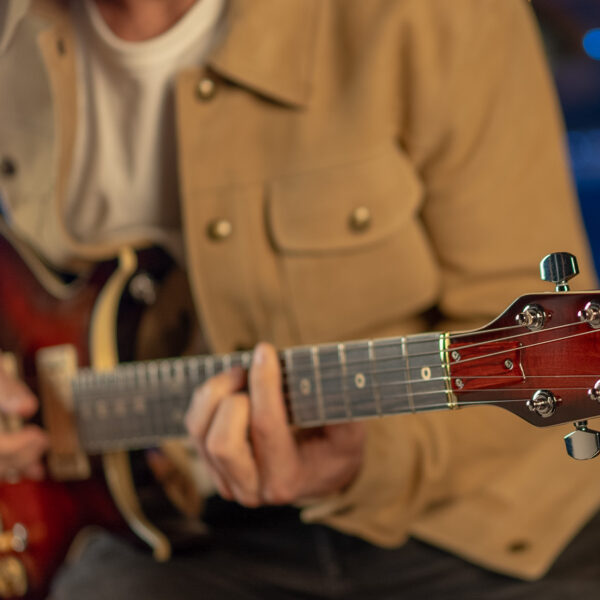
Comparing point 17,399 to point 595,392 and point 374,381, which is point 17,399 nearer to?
point 374,381

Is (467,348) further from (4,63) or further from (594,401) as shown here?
(4,63)

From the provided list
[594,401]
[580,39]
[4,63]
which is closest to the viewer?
[594,401]

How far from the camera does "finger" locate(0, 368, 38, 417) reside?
1.84ft

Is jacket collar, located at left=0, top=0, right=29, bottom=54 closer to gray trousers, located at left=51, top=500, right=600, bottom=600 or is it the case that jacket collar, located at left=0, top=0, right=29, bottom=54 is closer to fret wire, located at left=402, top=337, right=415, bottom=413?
fret wire, located at left=402, top=337, right=415, bottom=413

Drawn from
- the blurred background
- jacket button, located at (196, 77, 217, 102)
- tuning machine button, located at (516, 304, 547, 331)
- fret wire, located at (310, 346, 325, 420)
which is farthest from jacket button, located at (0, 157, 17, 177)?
the blurred background

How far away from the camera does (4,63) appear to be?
1.33 feet

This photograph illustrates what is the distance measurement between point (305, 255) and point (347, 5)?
6.8 inches

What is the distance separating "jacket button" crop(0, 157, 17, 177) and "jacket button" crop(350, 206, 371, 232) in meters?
0.22

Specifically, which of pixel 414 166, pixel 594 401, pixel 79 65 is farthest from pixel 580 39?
pixel 594 401

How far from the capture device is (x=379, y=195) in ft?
1.72

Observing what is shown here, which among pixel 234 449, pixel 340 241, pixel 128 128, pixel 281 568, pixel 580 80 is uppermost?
pixel 580 80

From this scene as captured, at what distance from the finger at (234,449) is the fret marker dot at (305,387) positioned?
0.12 feet

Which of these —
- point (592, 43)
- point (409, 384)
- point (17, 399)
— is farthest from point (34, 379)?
point (592, 43)

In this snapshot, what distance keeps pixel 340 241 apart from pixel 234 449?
162mm
